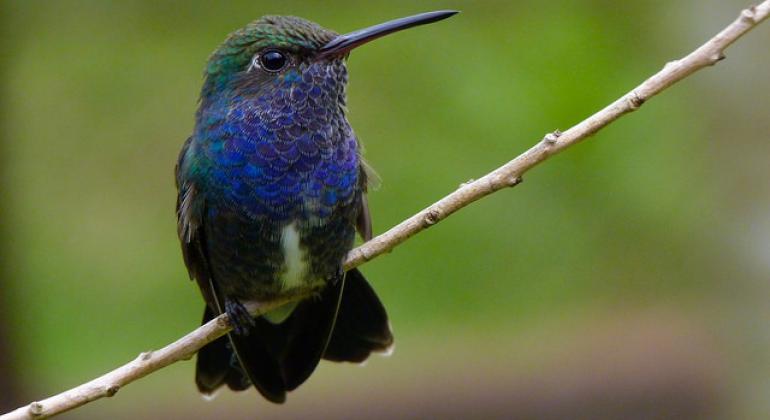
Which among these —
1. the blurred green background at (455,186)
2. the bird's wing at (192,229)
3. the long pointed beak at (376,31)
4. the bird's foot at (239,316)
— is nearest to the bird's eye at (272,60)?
the long pointed beak at (376,31)

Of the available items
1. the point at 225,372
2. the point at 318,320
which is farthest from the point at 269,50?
the point at 225,372

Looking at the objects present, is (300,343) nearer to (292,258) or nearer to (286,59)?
(292,258)

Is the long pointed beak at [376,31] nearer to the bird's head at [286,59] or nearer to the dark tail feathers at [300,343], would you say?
the bird's head at [286,59]

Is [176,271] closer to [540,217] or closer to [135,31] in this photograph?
[135,31]

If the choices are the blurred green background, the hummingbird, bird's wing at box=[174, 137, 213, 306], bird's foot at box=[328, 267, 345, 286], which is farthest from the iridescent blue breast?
the blurred green background

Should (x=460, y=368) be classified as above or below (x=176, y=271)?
below

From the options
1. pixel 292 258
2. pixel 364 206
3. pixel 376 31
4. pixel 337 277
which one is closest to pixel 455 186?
pixel 364 206
